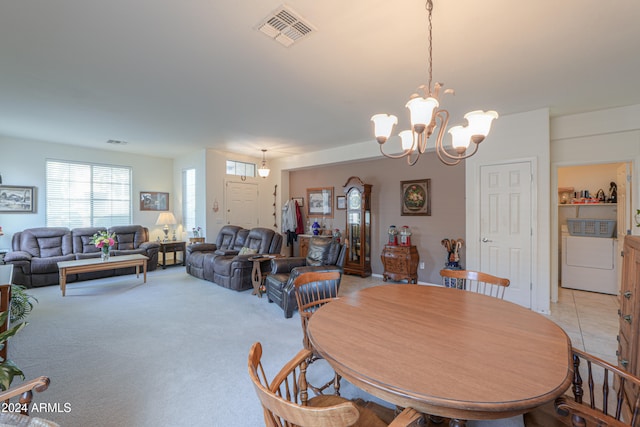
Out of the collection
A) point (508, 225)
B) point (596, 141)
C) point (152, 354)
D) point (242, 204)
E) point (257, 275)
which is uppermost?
point (596, 141)

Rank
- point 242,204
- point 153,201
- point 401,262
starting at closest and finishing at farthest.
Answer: point 401,262
point 242,204
point 153,201

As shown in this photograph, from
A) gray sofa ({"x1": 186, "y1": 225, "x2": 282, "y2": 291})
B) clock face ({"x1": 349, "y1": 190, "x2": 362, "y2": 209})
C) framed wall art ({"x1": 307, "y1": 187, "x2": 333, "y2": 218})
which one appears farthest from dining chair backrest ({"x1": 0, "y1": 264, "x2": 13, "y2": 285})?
framed wall art ({"x1": 307, "y1": 187, "x2": 333, "y2": 218})

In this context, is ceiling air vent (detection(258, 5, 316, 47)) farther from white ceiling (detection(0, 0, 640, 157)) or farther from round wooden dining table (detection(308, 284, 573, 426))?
round wooden dining table (detection(308, 284, 573, 426))

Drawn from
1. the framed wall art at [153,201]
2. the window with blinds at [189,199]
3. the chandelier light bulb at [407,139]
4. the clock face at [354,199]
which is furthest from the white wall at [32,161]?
the chandelier light bulb at [407,139]

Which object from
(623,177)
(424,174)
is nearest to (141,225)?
(424,174)

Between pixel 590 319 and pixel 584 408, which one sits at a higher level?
pixel 584 408

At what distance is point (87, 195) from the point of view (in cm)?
606

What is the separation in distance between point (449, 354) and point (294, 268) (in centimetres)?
283

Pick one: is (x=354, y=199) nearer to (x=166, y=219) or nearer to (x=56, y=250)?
(x=166, y=219)

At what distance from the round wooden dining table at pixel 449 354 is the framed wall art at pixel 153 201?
671 centimetres

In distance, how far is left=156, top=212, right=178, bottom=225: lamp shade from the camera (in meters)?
6.53

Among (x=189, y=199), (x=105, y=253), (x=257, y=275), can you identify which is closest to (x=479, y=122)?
(x=257, y=275)

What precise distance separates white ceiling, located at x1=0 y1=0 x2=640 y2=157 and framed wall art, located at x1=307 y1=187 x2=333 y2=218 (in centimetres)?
253

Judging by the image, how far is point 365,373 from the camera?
1032 mm
